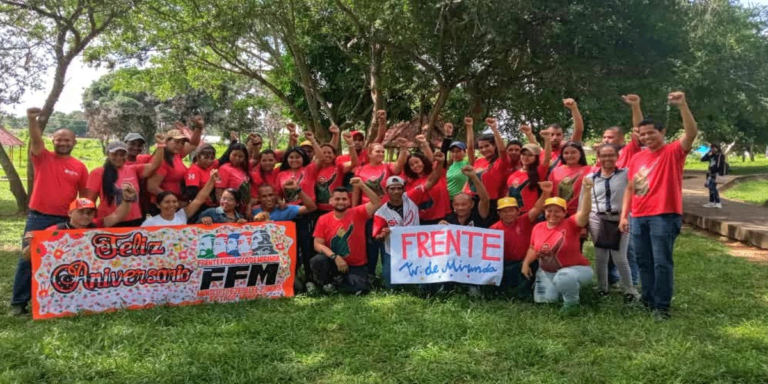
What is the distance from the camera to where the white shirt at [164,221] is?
5.62m

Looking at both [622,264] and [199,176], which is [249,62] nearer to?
[199,176]

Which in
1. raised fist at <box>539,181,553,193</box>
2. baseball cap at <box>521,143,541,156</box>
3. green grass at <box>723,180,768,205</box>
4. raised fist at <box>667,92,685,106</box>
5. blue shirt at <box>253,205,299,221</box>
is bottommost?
green grass at <box>723,180,768,205</box>

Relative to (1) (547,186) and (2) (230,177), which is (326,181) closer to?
(2) (230,177)

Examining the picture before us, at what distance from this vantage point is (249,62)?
66.3 feet

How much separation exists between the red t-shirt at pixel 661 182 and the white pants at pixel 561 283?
0.75 m

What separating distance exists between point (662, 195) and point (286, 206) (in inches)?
149

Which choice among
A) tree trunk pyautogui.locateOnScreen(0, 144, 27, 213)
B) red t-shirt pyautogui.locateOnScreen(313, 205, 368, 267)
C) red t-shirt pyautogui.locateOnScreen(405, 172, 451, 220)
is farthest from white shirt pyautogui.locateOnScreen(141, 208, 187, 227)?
tree trunk pyautogui.locateOnScreen(0, 144, 27, 213)

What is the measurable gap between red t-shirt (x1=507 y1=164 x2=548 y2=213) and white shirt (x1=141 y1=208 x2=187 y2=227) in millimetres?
3455

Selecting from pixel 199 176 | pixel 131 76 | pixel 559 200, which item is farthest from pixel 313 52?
pixel 559 200

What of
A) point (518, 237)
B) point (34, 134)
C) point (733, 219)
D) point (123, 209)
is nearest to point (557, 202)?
point (518, 237)

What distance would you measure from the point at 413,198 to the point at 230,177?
6.72ft

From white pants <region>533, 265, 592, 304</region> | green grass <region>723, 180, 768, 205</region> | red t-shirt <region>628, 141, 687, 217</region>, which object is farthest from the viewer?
green grass <region>723, 180, 768, 205</region>

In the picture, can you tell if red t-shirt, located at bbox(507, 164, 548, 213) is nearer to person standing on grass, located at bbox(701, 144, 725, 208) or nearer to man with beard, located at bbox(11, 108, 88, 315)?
man with beard, located at bbox(11, 108, 88, 315)

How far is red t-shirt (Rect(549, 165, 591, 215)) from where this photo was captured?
5832mm
